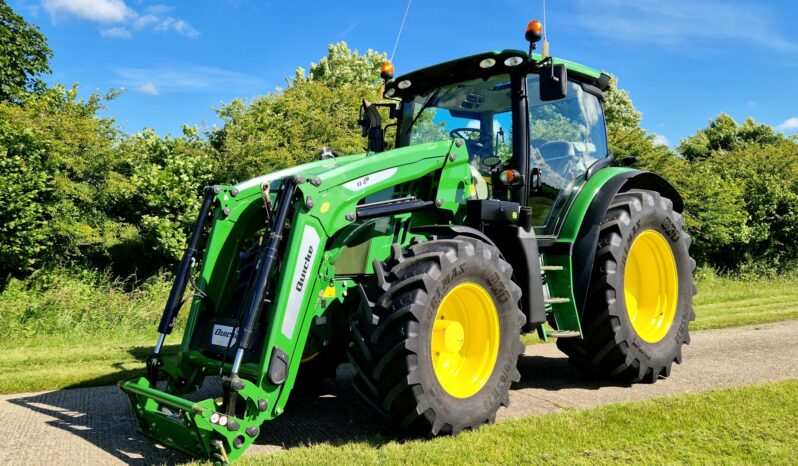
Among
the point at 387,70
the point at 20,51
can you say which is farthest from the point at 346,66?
the point at 387,70

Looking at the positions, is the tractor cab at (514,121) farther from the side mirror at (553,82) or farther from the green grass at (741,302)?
the green grass at (741,302)

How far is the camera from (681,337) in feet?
20.8

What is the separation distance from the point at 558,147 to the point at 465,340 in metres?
2.32

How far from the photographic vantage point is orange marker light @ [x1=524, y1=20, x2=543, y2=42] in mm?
5180

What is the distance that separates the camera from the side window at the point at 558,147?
19.2ft

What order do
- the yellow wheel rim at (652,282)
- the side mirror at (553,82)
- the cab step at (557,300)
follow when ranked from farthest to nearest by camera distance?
the yellow wheel rim at (652,282)
the cab step at (557,300)
the side mirror at (553,82)

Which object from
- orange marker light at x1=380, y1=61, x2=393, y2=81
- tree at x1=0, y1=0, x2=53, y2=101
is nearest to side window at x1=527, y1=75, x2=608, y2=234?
orange marker light at x1=380, y1=61, x2=393, y2=81

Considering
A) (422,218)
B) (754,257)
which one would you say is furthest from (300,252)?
(754,257)

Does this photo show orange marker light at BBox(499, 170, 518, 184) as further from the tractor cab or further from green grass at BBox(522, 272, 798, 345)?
green grass at BBox(522, 272, 798, 345)

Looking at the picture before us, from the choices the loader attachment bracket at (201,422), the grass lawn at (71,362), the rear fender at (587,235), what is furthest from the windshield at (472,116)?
the grass lawn at (71,362)

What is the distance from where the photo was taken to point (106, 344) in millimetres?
8555

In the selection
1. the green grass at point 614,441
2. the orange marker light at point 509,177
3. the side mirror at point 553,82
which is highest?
the side mirror at point 553,82

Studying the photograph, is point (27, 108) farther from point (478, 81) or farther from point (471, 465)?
point (471, 465)

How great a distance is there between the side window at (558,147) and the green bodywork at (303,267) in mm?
230
